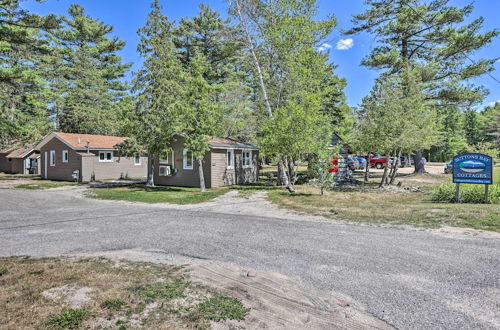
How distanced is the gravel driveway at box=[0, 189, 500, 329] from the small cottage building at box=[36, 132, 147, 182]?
13.6 metres

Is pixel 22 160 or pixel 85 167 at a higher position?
pixel 22 160

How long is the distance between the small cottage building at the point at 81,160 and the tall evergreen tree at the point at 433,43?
2194cm

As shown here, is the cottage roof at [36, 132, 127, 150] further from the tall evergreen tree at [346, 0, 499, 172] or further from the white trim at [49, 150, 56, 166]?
the tall evergreen tree at [346, 0, 499, 172]

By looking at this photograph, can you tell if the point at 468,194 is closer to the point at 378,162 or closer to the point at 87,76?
the point at 378,162

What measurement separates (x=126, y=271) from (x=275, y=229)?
399 cm

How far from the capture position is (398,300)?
375 centimetres

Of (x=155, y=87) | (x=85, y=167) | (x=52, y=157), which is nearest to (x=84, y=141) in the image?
(x=85, y=167)

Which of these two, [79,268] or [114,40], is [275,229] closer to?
[79,268]

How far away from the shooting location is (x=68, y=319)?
121 inches

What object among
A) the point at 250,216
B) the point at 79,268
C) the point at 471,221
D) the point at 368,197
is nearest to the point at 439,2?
the point at 368,197

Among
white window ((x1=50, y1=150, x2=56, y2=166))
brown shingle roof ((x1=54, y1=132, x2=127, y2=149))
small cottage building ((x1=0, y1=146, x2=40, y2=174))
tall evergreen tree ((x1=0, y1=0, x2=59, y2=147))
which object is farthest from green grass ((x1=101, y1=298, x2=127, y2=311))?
small cottage building ((x1=0, y1=146, x2=40, y2=174))

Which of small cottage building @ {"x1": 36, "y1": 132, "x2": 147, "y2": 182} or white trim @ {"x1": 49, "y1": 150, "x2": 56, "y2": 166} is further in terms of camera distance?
white trim @ {"x1": 49, "y1": 150, "x2": 56, "y2": 166}

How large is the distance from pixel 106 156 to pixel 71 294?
74.5 feet

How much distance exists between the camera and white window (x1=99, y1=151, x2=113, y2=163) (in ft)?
78.5
